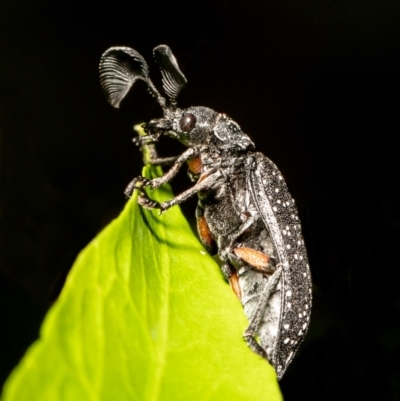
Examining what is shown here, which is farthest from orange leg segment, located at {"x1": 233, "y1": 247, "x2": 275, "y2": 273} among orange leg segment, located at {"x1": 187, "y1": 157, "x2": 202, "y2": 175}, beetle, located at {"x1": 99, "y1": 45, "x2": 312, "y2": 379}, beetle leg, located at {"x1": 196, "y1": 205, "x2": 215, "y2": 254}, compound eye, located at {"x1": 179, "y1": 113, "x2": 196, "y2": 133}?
compound eye, located at {"x1": 179, "y1": 113, "x2": 196, "y2": 133}

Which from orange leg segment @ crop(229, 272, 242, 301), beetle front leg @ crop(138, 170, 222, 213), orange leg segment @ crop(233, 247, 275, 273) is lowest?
orange leg segment @ crop(229, 272, 242, 301)

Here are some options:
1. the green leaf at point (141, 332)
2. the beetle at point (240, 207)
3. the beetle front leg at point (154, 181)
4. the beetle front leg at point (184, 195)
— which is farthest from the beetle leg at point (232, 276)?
the green leaf at point (141, 332)

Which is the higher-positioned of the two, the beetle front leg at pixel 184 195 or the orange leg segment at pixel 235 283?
the beetle front leg at pixel 184 195

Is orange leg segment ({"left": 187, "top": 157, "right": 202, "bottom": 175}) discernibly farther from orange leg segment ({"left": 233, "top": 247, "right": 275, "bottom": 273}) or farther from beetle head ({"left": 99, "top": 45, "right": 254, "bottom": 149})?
orange leg segment ({"left": 233, "top": 247, "right": 275, "bottom": 273})

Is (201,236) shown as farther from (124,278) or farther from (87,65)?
(87,65)

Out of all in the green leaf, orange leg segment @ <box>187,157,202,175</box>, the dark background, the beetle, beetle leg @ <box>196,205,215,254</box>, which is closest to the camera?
the green leaf

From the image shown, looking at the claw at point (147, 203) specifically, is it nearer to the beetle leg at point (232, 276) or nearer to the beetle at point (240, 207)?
the beetle at point (240, 207)

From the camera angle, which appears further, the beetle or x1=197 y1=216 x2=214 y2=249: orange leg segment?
x1=197 y1=216 x2=214 y2=249: orange leg segment
